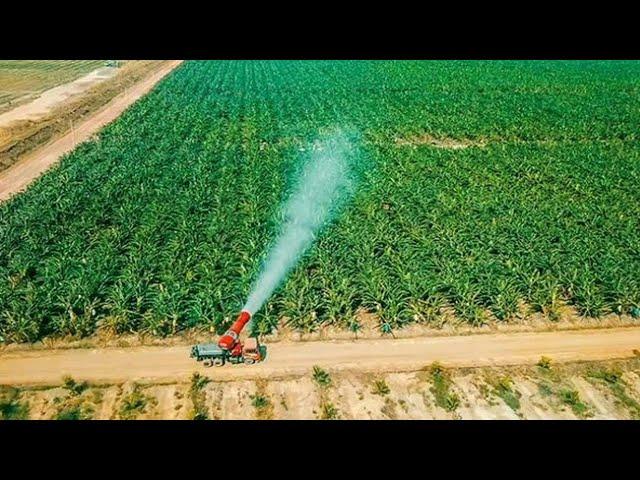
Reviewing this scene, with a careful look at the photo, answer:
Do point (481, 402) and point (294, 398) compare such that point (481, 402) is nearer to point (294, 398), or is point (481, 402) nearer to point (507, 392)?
point (507, 392)

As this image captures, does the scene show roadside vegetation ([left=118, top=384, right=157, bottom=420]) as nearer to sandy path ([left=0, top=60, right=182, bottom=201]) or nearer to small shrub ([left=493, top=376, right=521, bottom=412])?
small shrub ([left=493, top=376, right=521, bottom=412])

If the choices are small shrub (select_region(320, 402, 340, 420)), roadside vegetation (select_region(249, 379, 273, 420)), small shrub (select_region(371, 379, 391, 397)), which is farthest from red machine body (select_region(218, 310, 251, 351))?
small shrub (select_region(371, 379, 391, 397))

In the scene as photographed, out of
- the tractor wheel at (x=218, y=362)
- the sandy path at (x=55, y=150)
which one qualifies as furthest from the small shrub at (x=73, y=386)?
the sandy path at (x=55, y=150)

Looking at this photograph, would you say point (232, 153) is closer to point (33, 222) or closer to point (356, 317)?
point (33, 222)

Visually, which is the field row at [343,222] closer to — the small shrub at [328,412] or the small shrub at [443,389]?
the small shrub at [443,389]

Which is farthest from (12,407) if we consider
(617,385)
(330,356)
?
(617,385)
